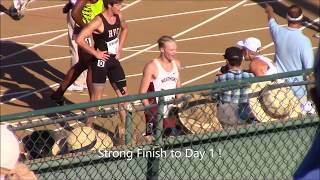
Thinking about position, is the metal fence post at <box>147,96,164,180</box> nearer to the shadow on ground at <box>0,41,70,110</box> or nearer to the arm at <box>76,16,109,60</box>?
the arm at <box>76,16,109,60</box>

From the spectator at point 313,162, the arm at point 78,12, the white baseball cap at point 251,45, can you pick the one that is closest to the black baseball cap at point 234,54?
the white baseball cap at point 251,45

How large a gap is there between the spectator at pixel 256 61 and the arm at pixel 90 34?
1817 millimetres

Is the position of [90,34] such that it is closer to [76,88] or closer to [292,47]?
[76,88]

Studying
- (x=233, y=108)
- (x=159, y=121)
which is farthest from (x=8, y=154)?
(x=233, y=108)

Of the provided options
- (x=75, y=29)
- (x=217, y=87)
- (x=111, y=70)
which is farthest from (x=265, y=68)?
(x=75, y=29)

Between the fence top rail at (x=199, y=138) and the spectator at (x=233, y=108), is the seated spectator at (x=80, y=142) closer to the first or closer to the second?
the fence top rail at (x=199, y=138)

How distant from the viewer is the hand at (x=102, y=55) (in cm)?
1035

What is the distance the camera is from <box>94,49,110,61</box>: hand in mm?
10346

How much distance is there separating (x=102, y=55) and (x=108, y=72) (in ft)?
0.86

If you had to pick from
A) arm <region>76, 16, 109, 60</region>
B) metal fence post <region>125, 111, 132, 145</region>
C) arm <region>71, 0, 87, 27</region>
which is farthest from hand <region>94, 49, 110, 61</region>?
metal fence post <region>125, 111, 132, 145</region>

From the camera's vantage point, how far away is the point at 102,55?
10406mm

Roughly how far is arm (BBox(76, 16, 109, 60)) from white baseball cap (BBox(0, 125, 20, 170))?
5.71 meters

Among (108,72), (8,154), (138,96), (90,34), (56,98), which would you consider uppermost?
(8,154)

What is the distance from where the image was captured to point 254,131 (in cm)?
782
